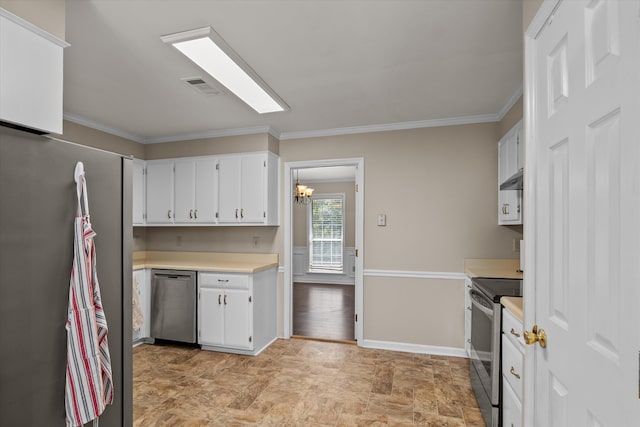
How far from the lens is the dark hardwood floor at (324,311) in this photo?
14.3 feet

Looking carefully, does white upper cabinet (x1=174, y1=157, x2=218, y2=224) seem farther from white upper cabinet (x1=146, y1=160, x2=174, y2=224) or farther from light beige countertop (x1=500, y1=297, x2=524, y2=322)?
light beige countertop (x1=500, y1=297, x2=524, y2=322)

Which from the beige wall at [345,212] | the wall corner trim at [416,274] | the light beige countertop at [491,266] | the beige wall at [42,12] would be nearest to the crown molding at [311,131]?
the light beige countertop at [491,266]

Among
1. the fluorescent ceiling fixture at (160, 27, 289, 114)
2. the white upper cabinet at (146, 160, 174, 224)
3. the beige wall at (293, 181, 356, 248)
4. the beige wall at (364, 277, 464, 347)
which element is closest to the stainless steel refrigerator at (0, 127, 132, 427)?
the fluorescent ceiling fixture at (160, 27, 289, 114)

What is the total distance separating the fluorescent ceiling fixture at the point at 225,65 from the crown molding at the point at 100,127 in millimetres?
1964

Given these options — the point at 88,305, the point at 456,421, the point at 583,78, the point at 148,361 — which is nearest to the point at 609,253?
the point at 583,78

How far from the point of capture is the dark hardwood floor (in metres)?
4.36

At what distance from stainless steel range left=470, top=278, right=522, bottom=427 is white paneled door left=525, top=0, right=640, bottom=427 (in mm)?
668

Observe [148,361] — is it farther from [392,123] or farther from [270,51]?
[392,123]

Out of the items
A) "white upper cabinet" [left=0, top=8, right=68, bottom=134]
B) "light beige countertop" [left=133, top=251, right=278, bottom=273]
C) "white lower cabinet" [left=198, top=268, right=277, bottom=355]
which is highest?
"white upper cabinet" [left=0, top=8, right=68, bottom=134]

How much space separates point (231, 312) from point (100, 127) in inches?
102

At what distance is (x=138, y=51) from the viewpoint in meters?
2.22

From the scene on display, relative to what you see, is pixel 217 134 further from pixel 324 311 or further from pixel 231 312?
pixel 324 311

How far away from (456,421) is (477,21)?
2.62 metres

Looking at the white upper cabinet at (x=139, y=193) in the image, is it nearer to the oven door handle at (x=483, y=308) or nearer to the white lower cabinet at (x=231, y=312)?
the white lower cabinet at (x=231, y=312)
